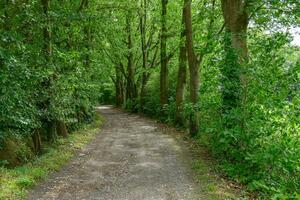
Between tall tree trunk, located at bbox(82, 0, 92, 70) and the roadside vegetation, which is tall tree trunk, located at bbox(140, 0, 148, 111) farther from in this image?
the roadside vegetation

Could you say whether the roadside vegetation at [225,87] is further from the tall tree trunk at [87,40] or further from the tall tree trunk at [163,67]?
the tall tree trunk at [163,67]

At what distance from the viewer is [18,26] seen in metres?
11.0

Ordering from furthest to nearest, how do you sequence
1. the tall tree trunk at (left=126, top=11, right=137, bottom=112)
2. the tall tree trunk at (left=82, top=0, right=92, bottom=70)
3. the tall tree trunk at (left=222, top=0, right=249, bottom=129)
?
the tall tree trunk at (left=126, top=11, right=137, bottom=112)
the tall tree trunk at (left=82, top=0, right=92, bottom=70)
the tall tree trunk at (left=222, top=0, right=249, bottom=129)

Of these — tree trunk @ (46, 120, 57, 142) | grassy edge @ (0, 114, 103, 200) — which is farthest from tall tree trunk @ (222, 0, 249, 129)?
tree trunk @ (46, 120, 57, 142)

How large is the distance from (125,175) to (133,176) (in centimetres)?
29

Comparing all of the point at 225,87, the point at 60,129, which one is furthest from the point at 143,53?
the point at 225,87

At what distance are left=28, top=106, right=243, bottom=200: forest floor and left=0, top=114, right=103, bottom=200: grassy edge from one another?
0.25 m

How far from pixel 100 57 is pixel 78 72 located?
557 inches

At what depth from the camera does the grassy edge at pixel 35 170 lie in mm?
8078

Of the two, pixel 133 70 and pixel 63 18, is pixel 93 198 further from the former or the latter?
pixel 133 70

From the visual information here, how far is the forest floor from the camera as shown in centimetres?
820

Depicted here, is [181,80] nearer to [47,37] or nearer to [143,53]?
[47,37]

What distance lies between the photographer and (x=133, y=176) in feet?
32.3

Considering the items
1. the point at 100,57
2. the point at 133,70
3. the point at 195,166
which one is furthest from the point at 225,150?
the point at 133,70
